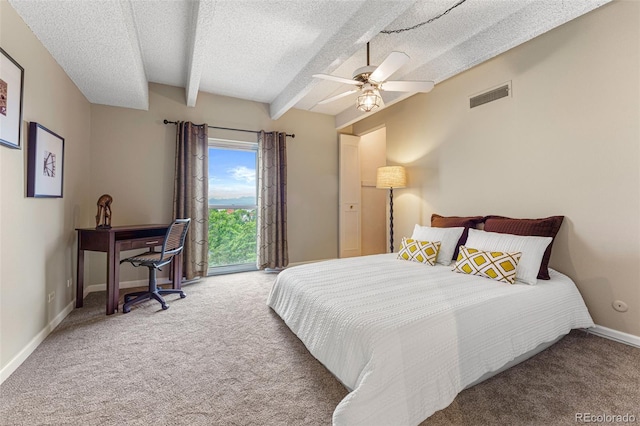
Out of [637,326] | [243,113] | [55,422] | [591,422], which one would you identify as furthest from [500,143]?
[55,422]

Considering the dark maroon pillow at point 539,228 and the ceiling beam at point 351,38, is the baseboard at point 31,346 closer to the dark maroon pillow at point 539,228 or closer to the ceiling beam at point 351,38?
the ceiling beam at point 351,38

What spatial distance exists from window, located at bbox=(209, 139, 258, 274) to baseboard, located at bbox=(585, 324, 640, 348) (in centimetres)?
407

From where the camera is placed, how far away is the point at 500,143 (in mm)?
2951

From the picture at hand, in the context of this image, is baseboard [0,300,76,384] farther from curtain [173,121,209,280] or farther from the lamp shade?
the lamp shade

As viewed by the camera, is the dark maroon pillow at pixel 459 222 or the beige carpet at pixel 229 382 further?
the dark maroon pillow at pixel 459 222

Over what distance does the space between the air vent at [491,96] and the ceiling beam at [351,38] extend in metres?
1.48

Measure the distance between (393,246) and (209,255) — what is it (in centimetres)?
289

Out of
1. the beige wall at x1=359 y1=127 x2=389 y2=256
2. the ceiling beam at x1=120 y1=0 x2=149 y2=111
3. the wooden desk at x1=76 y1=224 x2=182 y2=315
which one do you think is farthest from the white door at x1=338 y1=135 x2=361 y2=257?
the ceiling beam at x1=120 y1=0 x2=149 y2=111

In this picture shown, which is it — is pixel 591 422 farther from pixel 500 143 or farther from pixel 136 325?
pixel 136 325

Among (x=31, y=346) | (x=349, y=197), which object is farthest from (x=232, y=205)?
(x=31, y=346)

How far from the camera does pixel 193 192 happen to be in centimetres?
388

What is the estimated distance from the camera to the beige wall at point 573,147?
2.12m

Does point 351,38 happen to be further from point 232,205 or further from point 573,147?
point 232,205

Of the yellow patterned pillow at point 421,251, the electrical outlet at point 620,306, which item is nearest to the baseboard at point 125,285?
the yellow patterned pillow at point 421,251
